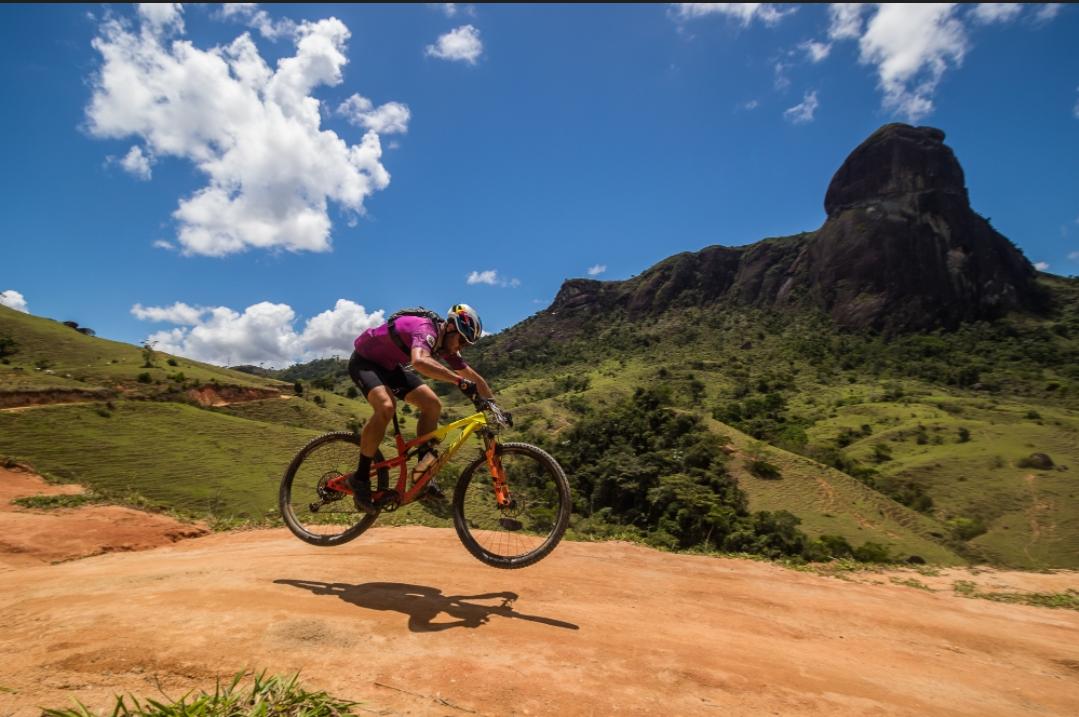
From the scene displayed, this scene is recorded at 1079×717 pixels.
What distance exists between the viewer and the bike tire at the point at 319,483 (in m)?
7.56

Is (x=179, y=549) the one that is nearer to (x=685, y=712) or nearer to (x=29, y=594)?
(x=29, y=594)

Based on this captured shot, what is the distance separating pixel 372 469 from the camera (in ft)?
23.0

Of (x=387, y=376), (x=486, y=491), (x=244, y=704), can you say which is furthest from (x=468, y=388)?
(x=244, y=704)

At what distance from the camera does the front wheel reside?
20.5 ft

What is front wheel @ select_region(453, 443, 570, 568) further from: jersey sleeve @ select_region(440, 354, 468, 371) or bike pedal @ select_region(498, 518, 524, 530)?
jersey sleeve @ select_region(440, 354, 468, 371)

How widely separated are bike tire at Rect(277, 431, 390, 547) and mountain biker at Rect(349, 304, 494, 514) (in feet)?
2.62

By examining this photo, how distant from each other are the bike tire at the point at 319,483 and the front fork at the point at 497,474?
2075 millimetres

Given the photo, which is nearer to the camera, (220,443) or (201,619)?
(201,619)

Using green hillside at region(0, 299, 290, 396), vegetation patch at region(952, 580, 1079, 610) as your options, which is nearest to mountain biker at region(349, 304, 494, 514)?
vegetation patch at region(952, 580, 1079, 610)

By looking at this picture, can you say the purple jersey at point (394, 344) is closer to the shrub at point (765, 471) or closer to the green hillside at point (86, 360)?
the shrub at point (765, 471)

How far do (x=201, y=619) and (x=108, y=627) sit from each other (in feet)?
1.98

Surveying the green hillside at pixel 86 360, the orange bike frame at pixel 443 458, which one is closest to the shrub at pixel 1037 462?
the orange bike frame at pixel 443 458

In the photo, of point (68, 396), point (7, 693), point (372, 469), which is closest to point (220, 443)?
point (68, 396)

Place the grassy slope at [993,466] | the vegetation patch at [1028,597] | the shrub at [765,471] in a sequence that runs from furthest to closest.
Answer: the shrub at [765,471] < the grassy slope at [993,466] < the vegetation patch at [1028,597]
